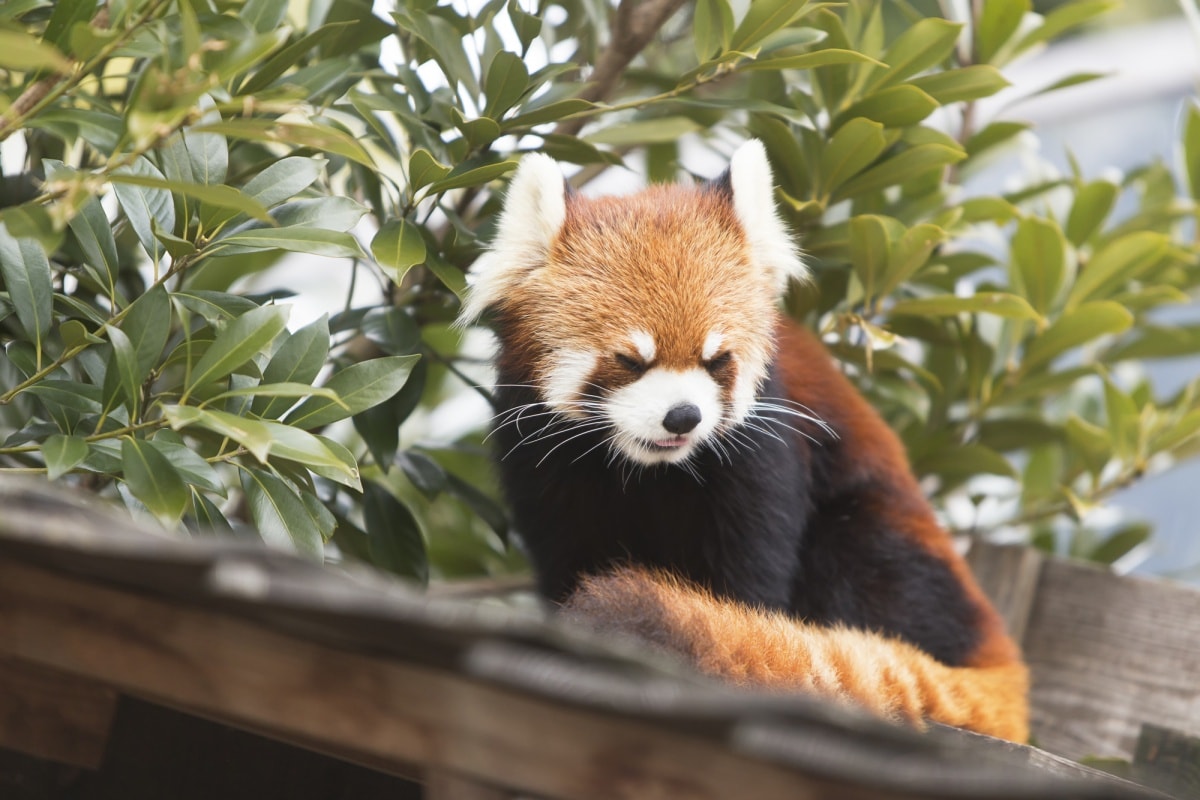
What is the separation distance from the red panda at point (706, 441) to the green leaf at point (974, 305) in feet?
0.86

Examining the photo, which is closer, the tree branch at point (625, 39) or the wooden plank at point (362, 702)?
the wooden plank at point (362, 702)

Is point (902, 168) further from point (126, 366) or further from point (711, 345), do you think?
point (126, 366)

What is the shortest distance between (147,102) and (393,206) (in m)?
0.76

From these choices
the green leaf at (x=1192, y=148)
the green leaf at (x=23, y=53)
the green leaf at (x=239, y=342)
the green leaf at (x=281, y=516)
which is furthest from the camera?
the green leaf at (x=1192, y=148)

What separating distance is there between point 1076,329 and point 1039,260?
0.60ft

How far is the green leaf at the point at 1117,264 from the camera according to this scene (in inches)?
92.8

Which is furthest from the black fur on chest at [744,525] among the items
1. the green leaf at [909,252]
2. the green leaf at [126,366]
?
the green leaf at [126,366]

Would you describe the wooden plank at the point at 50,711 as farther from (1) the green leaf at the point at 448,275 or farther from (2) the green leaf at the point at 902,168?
(2) the green leaf at the point at 902,168

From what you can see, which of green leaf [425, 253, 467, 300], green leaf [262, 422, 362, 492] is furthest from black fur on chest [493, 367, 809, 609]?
green leaf [262, 422, 362, 492]

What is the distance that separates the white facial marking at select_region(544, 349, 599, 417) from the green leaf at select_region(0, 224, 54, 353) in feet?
2.63

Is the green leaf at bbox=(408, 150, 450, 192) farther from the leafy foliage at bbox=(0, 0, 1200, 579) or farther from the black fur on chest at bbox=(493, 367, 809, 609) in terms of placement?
the black fur on chest at bbox=(493, 367, 809, 609)

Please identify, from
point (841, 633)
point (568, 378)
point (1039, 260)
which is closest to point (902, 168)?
point (1039, 260)

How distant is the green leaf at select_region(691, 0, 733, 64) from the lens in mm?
1838

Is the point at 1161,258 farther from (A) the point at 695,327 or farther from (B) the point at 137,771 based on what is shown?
(B) the point at 137,771
